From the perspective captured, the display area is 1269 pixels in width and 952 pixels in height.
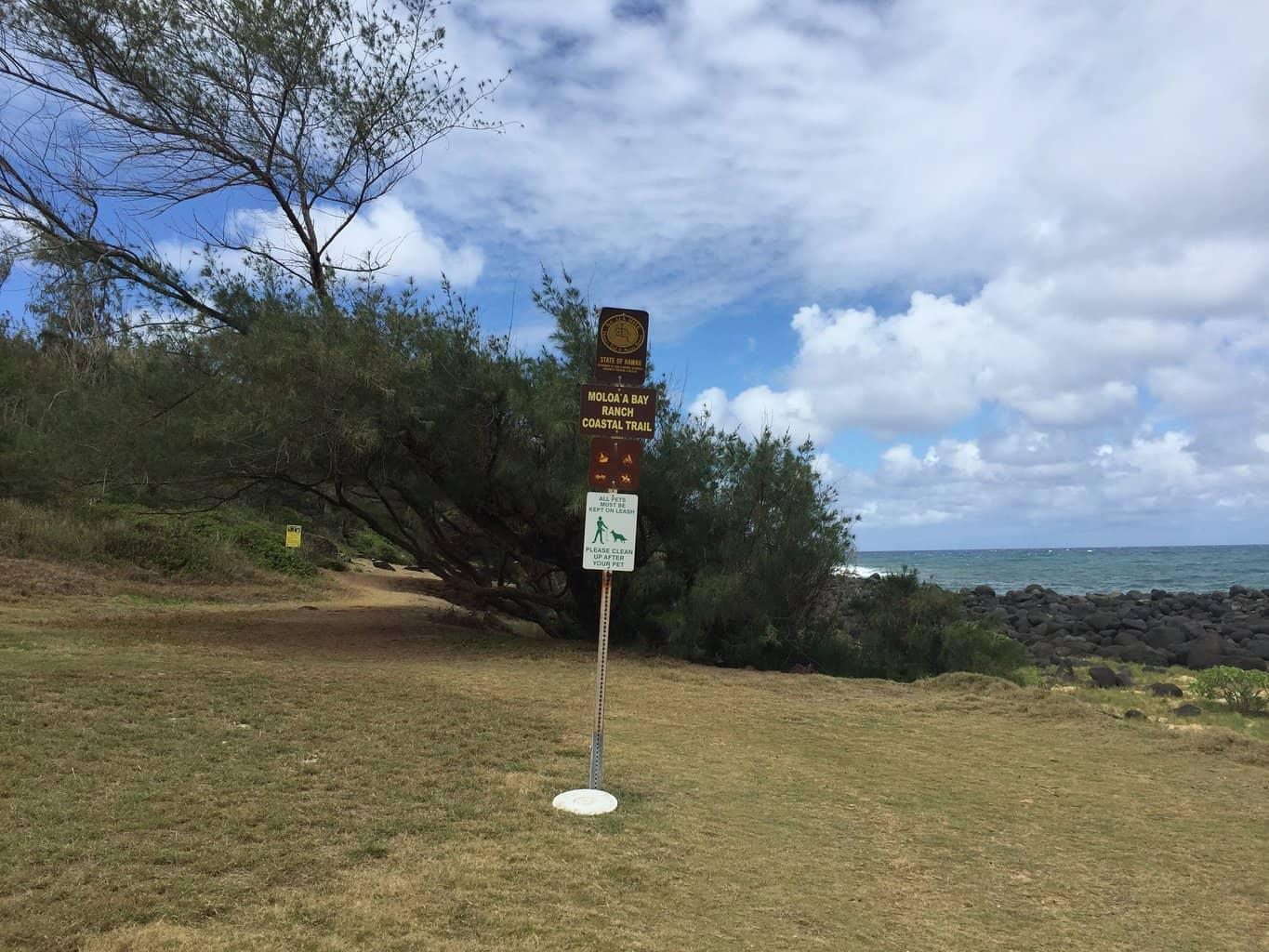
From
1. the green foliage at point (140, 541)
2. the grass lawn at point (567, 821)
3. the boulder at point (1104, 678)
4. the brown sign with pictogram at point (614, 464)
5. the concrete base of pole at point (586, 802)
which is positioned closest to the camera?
the grass lawn at point (567, 821)

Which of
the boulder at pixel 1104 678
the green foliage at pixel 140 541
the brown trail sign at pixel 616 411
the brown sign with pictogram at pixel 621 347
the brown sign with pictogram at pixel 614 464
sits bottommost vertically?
the boulder at pixel 1104 678

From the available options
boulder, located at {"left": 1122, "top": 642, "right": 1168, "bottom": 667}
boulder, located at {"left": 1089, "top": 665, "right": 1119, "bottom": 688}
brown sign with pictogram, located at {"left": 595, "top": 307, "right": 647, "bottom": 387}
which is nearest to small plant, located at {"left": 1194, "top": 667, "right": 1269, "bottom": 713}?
boulder, located at {"left": 1089, "top": 665, "right": 1119, "bottom": 688}

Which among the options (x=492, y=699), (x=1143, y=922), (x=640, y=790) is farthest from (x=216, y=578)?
(x=1143, y=922)

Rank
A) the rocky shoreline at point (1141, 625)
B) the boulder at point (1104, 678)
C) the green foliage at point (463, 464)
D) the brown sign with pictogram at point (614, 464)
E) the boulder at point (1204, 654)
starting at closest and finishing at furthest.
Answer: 1. the brown sign with pictogram at point (614, 464)
2. the green foliage at point (463, 464)
3. the boulder at point (1104, 678)
4. the boulder at point (1204, 654)
5. the rocky shoreline at point (1141, 625)

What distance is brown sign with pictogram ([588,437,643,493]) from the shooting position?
5.44 meters

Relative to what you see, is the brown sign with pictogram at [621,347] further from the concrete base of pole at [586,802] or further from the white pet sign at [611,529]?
the concrete base of pole at [586,802]

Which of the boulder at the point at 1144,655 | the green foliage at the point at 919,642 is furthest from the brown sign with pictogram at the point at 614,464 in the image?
the boulder at the point at 1144,655

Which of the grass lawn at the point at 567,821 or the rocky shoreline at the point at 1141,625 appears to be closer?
the grass lawn at the point at 567,821

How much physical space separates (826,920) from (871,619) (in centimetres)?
1258

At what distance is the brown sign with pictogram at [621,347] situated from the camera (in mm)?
5555

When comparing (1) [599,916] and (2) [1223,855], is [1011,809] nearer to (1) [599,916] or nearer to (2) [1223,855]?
(2) [1223,855]

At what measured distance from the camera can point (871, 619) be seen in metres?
16.2

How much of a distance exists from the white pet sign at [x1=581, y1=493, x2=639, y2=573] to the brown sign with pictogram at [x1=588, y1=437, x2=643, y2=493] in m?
0.09

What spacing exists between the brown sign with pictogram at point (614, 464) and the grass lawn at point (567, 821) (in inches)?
80.1
